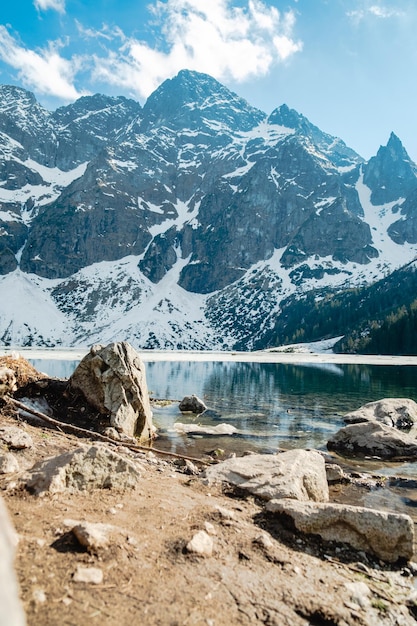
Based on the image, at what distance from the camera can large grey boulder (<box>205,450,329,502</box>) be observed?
8.51 meters

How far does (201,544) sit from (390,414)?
22064 mm

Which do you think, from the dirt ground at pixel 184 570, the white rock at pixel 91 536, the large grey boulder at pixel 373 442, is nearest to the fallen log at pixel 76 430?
the dirt ground at pixel 184 570

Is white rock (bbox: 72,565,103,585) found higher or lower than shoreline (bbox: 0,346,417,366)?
higher

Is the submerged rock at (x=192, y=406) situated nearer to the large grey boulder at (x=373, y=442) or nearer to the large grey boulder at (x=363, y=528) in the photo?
the large grey boulder at (x=373, y=442)

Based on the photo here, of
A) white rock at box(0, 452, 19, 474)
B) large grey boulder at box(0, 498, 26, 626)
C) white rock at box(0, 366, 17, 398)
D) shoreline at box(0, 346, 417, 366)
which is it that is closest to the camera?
large grey boulder at box(0, 498, 26, 626)

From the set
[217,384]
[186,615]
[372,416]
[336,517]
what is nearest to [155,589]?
[186,615]

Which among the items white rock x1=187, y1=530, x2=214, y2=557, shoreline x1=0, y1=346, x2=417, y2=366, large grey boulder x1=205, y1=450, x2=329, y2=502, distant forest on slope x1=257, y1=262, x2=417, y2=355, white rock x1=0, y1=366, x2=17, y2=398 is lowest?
shoreline x1=0, y1=346, x2=417, y2=366

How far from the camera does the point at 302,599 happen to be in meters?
4.85

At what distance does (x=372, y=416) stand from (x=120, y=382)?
15798 mm

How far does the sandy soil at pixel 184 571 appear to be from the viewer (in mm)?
3975

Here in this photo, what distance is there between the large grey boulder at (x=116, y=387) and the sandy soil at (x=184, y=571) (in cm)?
948

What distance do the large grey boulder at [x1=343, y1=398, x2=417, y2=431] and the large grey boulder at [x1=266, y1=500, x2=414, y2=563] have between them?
56.3 feet

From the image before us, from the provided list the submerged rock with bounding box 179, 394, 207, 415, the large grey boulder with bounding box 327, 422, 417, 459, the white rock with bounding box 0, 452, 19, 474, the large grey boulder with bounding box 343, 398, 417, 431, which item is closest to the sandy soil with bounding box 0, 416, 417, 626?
the white rock with bounding box 0, 452, 19, 474

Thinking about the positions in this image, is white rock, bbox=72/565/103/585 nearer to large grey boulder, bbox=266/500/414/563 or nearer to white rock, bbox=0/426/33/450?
large grey boulder, bbox=266/500/414/563
